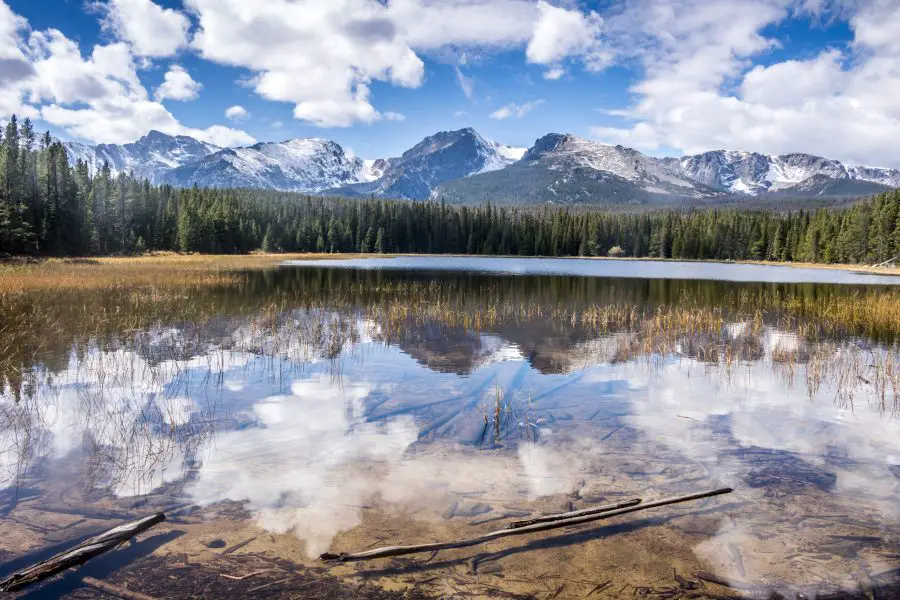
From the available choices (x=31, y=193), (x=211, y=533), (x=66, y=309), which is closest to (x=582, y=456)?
(x=211, y=533)

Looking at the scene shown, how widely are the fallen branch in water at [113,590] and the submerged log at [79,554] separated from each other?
0.35m

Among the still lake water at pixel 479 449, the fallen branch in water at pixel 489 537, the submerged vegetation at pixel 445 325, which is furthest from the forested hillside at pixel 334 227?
the fallen branch in water at pixel 489 537

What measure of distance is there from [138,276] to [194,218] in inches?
2911

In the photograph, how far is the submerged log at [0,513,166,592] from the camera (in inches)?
215

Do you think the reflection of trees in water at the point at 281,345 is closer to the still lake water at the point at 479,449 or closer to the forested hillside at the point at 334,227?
the still lake water at the point at 479,449

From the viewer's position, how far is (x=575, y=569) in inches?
241

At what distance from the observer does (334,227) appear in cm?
15538

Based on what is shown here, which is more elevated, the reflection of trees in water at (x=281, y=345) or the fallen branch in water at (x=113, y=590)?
the reflection of trees in water at (x=281, y=345)

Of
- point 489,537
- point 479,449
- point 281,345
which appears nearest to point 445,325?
point 281,345

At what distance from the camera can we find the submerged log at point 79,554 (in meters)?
5.46

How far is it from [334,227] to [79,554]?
15452 centimetres

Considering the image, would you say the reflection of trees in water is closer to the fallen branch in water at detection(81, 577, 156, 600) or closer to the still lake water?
the still lake water

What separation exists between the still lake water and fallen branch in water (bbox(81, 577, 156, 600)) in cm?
129

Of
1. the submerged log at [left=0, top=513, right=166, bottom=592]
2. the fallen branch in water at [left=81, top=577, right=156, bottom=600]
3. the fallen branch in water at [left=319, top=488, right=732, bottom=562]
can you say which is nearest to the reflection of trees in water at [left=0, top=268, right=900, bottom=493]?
the submerged log at [left=0, top=513, right=166, bottom=592]
